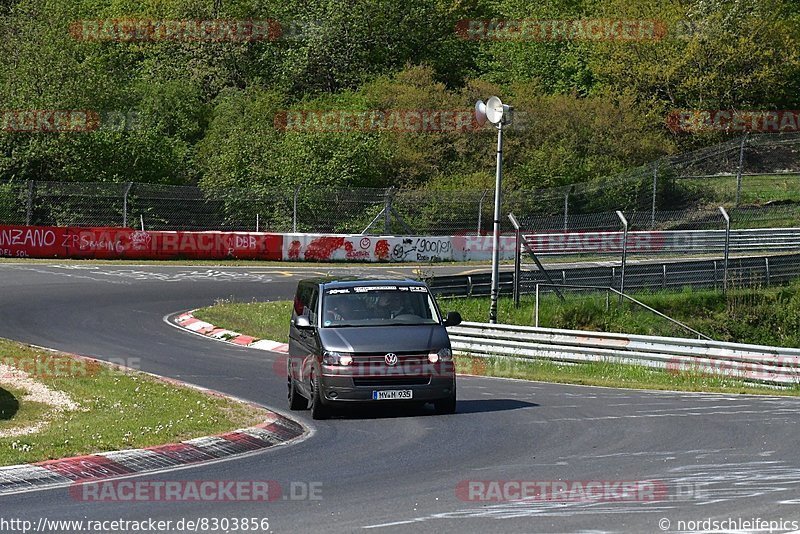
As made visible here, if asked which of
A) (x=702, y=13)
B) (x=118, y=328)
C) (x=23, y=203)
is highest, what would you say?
(x=702, y=13)

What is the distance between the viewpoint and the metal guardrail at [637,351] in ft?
68.2

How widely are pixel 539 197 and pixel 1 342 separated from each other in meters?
26.0

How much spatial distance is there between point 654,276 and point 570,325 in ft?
19.3

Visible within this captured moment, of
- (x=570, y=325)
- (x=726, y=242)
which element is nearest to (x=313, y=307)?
(x=570, y=325)

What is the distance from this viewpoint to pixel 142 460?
1123 centimetres

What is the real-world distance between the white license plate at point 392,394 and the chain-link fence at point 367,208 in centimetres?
2842

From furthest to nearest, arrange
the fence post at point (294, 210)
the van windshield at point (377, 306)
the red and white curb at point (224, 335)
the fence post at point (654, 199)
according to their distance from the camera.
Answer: the fence post at point (654, 199), the fence post at point (294, 210), the red and white curb at point (224, 335), the van windshield at point (377, 306)

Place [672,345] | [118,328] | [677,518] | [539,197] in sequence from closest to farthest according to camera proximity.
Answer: [677,518]
[672,345]
[118,328]
[539,197]

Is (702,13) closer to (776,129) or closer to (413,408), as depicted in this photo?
(776,129)

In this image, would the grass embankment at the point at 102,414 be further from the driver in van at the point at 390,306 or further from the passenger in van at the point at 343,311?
the driver in van at the point at 390,306

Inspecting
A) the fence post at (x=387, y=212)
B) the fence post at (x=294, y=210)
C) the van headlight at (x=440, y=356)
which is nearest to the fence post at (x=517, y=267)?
the van headlight at (x=440, y=356)

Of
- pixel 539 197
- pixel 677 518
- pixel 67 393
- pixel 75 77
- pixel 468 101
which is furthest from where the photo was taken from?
pixel 468 101

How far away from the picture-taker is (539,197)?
1748 inches

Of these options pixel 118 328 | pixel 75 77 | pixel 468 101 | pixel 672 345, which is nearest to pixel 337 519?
pixel 672 345
